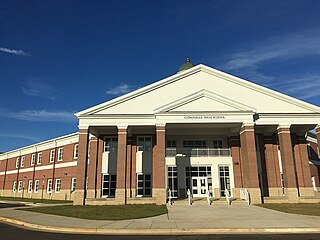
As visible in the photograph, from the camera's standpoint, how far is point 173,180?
2834 cm

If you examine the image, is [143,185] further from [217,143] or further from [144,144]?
[217,143]

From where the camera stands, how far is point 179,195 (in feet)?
92.0

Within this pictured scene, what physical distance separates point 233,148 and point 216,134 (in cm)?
228

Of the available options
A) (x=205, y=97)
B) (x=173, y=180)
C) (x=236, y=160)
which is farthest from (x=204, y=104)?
(x=173, y=180)

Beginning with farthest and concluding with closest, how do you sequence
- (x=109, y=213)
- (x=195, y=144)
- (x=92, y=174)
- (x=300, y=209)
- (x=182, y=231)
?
(x=195, y=144)
(x=92, y=174)
(x=300, y=209)
(x=109, y=213)
(x=182, y=231)

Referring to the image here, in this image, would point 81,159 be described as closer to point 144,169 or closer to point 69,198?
point 144,169

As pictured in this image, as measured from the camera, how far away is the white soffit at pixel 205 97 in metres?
26.1

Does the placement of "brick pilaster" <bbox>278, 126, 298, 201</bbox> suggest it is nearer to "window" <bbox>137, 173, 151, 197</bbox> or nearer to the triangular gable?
the triangular gable

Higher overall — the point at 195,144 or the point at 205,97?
the point at 205,97

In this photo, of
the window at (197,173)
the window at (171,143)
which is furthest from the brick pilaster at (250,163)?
the window at (171,143)

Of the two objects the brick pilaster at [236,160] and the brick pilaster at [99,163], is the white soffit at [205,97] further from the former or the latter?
the brick pilaster at [99,163]

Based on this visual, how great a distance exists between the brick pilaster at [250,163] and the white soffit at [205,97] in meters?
2.37

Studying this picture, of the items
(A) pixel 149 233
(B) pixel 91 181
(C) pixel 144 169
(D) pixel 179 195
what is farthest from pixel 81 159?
(A) pixel 149 233

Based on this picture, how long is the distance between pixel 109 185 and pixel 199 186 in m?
9.20
